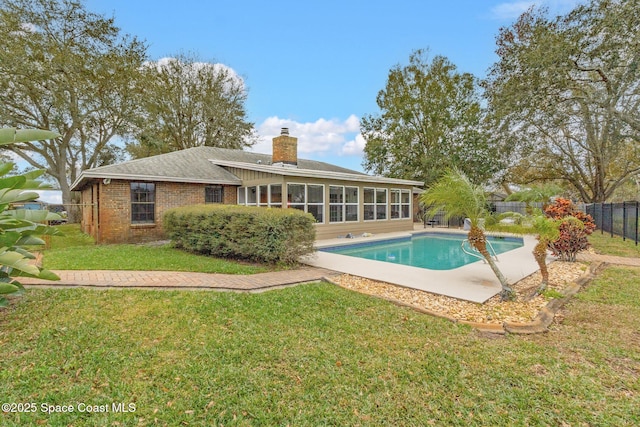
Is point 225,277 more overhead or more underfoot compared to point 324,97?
more underfoot

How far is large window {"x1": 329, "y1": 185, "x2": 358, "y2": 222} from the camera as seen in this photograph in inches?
587

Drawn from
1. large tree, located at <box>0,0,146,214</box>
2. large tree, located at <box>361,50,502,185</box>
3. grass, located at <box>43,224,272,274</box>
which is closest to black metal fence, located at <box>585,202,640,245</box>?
large tree, located at <box>361,50,502,185</box>

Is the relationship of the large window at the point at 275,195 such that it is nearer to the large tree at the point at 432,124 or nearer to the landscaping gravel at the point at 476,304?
the landscaping gravel at the point at 476,304

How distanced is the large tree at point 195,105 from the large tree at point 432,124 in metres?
13.6

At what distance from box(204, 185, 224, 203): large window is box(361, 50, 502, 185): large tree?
1611 cm

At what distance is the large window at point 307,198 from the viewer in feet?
43.7

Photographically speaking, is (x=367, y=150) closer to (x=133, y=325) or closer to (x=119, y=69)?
(x=119, y=69)

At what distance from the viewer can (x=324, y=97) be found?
64.8 feet

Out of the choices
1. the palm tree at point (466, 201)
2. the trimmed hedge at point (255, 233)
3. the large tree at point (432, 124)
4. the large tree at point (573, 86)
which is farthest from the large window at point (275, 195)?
the large tree at point (432, 124)

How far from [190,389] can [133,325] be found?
1.78m

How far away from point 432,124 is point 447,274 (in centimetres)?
2055

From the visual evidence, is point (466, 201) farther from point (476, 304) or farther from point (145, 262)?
point (145, 262)

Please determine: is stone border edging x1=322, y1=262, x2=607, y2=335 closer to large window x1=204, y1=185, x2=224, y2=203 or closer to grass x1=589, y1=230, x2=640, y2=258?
grass x1=589, y1=230, x2=640, y2=258

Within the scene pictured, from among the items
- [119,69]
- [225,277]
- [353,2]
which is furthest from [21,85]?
[225,277]
